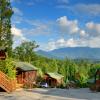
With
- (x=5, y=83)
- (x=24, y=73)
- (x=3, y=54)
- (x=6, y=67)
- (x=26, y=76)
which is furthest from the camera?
(x=26, y=76)

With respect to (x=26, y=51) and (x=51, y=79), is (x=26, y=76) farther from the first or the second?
(x=26, y=51)

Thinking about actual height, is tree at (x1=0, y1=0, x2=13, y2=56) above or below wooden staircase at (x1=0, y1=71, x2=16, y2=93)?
above

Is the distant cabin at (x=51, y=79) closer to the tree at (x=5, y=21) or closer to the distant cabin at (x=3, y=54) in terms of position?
the tree at (x=5, y=21)

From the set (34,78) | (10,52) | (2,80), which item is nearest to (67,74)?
(34,78)

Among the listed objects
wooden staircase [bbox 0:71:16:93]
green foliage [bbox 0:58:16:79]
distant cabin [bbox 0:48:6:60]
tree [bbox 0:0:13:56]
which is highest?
tree [bbox 0:0:13:56]

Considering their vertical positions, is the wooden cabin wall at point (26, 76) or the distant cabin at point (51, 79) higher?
the wooden cabin wall at point (26, 76)

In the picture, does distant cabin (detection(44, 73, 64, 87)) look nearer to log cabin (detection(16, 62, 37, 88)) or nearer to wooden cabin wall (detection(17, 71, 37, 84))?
wooden cabin wall (detection(17, 71, 37, 84))

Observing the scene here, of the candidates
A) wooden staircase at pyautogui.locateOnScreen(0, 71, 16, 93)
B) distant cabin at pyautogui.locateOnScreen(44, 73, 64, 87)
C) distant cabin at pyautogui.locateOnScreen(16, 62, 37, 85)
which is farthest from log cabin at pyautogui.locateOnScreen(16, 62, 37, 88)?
wooden staircase at pyautogui.locateOnScreen(0, 71, 16, 93)

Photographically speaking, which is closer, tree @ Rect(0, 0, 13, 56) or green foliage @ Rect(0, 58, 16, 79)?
green foliage @ Rect(0, 58, 16, 79)

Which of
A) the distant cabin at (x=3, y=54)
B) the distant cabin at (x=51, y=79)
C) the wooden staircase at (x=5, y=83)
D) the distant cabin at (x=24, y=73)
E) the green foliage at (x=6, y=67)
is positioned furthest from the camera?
the distant cabin at (x=51, y=79)

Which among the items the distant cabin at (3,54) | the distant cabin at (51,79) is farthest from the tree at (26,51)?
the distant cabin at (3,54)

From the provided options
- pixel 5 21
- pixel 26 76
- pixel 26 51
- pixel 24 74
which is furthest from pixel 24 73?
pixel 26 51

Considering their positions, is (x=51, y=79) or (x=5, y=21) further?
(x=51, y=79)

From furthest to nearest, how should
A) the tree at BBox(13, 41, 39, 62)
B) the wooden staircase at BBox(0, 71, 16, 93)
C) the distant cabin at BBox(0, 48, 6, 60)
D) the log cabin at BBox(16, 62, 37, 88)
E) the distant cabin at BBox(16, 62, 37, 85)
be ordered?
the tree at BBox(13, 41, 39, 62)
the distant cabin at BBox(16, 62, 37, 85)
the log cabin at BBox(16, 62, 37, 88)
the distant cabin at BBox(0, 48, 6, 60)
the wooden staircase at BBox(0, 71, 16, 93)
